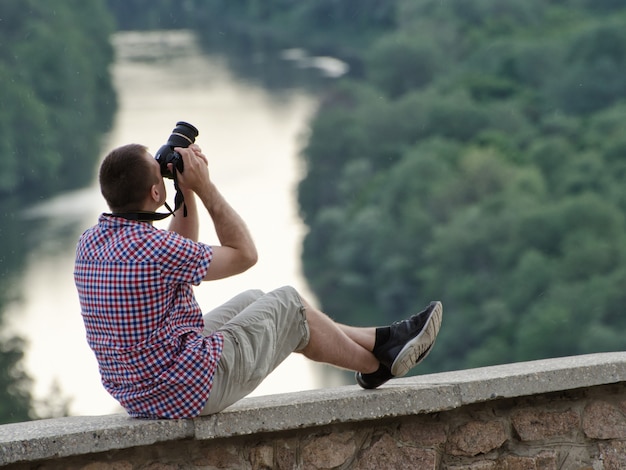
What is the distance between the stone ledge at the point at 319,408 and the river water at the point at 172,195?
66.7ft

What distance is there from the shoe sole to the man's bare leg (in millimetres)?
68

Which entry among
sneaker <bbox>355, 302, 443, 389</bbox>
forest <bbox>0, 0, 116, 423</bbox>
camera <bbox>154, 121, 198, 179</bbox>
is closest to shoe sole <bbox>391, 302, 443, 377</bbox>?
sneaker <bbox>355, 302, 443, 389</bbox>

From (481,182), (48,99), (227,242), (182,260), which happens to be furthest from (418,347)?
(48,99)

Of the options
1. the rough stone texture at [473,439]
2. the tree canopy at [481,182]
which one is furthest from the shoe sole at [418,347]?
the tree canopy at [481,182]

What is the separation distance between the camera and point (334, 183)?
4541 cm

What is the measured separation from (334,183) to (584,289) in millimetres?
13583

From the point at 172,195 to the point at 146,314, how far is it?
17.4 meters

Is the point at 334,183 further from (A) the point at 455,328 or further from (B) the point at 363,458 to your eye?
(B) the point at 363,458

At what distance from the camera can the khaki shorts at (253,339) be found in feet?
8.82

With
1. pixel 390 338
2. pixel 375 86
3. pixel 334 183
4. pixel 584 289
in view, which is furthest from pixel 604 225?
pixel 390 338

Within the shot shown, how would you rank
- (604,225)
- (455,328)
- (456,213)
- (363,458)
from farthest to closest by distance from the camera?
(456,213) → (604,225) → (455,328) → (363,458)

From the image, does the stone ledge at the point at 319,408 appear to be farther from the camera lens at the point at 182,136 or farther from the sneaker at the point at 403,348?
the camera lens at the point at 182,136

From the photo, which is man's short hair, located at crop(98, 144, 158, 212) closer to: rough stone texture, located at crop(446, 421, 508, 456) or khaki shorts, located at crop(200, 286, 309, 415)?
khaki shorts, located at crop(200, 286, 309, 415)

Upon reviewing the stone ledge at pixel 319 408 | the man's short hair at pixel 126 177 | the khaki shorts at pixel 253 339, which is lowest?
the stone ledge at pixel 319 408
